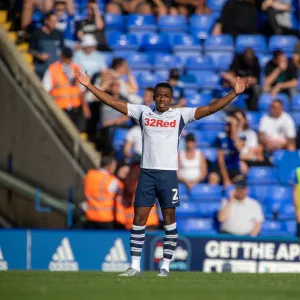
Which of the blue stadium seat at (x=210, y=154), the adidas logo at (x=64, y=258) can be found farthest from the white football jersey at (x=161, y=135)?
the blue stadium seat at (x=210, y=154)

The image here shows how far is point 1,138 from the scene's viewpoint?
715 inches

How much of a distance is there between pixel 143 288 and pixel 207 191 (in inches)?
369

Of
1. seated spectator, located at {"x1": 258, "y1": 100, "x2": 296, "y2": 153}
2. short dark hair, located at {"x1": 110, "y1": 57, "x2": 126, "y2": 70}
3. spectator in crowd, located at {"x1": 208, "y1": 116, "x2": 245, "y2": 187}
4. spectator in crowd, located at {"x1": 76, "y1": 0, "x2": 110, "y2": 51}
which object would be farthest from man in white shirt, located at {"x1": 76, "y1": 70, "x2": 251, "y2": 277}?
spectator in crowd, located at {"x1": 76, "y1": 0, "x2": 110, "y2": 51}

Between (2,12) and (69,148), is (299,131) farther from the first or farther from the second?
(2,12)

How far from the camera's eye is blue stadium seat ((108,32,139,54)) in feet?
67.8

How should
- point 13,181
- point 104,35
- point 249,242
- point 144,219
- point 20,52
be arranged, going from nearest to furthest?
point 144,219 → point 249,242 → point 13,181 → point 20,52 → point 104,35

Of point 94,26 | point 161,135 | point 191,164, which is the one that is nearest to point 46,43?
point 94,26

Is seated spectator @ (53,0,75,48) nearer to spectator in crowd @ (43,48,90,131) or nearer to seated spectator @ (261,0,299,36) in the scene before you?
spectator in crowd @ (43,48,90,131)

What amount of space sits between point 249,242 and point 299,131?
3.69m

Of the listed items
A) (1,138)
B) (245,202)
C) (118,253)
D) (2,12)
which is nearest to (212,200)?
(245,202)

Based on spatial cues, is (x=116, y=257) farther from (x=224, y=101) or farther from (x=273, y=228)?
(x=224, y=101)

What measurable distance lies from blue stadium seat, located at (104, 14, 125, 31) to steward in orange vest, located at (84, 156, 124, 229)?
4739 millimetres

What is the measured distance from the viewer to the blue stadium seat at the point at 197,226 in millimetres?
17891

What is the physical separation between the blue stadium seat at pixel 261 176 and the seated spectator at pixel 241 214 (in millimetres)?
1429
